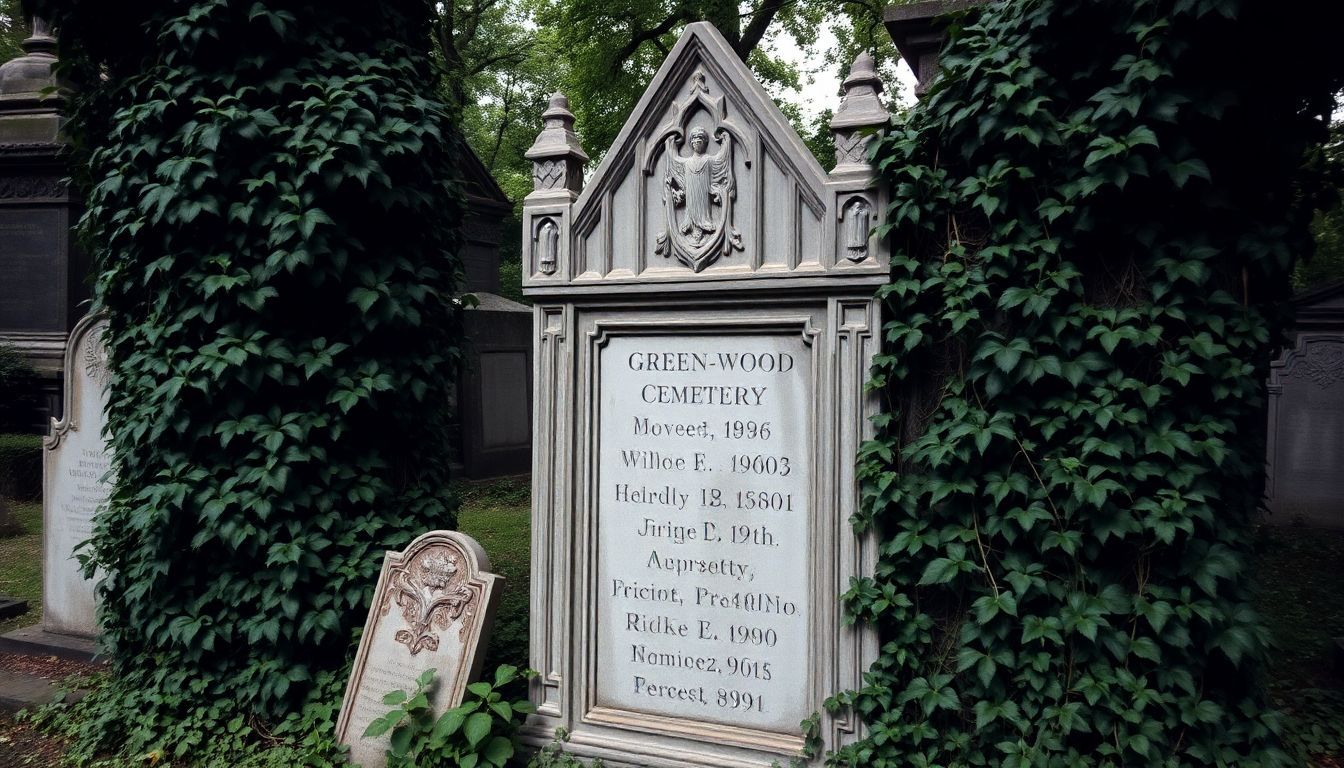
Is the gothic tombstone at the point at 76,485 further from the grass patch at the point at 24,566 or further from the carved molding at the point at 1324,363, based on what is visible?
the carved molding at the point at 1324,363

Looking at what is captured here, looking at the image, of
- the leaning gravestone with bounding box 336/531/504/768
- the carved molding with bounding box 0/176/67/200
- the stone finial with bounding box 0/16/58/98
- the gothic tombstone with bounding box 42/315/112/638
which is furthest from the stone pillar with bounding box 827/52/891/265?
the stone finial with bounding box 0/16/58/98

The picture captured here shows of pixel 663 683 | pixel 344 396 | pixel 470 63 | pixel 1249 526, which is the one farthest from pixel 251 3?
pixel 470 63

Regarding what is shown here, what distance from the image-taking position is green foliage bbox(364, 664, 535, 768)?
3.72m

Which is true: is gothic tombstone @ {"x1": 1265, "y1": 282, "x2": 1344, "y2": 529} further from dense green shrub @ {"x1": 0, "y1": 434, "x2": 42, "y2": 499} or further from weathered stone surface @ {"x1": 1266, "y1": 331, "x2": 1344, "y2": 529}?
dense green shrub @ {"x1": 0, "y1": 434, "x2": 42, "y2": 499}

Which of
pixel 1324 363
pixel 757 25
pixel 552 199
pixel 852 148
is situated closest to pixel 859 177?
pixel 852 148

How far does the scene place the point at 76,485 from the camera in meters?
5.89

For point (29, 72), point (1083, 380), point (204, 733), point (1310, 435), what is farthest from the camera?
point (29, 72)

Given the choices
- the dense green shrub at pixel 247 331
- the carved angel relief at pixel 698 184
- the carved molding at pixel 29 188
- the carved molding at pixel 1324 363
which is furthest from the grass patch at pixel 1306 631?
the carved molding at pixel 29 188

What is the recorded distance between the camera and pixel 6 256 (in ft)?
37.5

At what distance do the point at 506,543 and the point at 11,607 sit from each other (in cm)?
391

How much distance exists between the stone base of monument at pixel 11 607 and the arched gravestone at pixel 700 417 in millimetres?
5045

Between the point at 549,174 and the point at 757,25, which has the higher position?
the point at 757,25

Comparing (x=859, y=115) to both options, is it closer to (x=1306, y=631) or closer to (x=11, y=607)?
(x=1306, y=631)

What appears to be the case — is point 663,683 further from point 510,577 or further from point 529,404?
point 529,404
